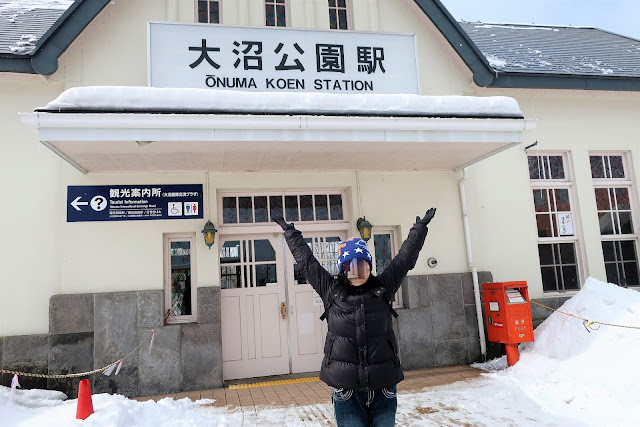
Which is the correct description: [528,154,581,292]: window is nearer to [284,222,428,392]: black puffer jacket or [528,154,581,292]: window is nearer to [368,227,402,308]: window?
[368,227,402,308]: window

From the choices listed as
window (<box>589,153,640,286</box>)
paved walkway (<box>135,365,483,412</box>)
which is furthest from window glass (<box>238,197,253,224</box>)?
window (<box>589,153,640,286</box>)

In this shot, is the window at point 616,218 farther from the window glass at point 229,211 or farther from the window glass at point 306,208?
the window glass at point 229,211

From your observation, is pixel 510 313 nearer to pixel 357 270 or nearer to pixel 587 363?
pixel 587 363

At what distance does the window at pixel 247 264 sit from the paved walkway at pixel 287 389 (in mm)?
1518

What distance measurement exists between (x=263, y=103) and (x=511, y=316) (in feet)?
15.9

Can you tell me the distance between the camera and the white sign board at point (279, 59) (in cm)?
711

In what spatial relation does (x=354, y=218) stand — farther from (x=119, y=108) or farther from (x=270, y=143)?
(x=119, y=108)

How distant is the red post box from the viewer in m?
7.23

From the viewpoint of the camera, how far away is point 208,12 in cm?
814

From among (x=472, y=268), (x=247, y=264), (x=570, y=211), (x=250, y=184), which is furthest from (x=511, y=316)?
(x=250, y=184)

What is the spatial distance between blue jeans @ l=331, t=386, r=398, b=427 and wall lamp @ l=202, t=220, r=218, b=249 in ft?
15.7

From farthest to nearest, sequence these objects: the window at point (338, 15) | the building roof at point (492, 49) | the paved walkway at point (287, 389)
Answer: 1. the window at point (338, 15)
2. the building roof at point (492, 49)
3. the paved walkway at point (287, 389)

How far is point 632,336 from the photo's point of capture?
20.8 ft

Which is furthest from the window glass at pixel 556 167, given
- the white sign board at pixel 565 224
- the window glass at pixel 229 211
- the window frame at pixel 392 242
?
the window glass at pixel 229 211
